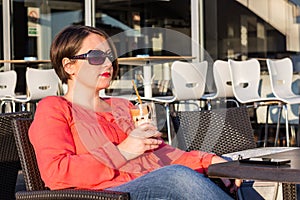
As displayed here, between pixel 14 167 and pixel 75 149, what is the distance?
0.78 m

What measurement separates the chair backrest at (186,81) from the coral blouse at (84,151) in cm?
378

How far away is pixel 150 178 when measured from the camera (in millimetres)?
2068

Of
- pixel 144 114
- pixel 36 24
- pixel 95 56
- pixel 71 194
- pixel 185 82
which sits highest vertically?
pixel 36 24

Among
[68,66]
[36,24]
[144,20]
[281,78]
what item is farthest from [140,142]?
[36,24]

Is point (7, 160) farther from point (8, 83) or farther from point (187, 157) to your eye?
point (8, 83)

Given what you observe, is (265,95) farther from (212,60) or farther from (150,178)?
(150,178)

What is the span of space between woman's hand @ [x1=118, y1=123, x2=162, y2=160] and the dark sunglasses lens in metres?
0.36

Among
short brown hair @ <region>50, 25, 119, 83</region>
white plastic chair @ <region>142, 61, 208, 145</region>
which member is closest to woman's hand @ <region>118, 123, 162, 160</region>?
short brown hair @ <region>50, 25, 119, 83</region>

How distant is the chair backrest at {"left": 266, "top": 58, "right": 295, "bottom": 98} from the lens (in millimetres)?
6434

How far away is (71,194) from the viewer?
2.08 meters

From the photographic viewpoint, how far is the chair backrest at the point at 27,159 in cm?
231

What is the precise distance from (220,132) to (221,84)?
3.56 metres

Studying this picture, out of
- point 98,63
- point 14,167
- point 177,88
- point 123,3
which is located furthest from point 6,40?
point 98,63

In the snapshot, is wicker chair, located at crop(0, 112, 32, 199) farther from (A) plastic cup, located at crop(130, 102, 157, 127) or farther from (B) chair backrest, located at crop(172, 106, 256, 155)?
(A) plastic cup, located at crop(130, 102, 157, 127)
